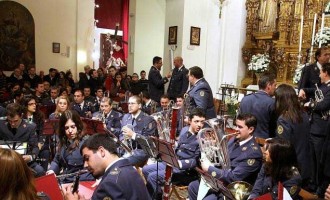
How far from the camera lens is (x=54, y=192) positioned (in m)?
2.55

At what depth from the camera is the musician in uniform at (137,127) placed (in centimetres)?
459

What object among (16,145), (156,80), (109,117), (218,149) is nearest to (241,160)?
(218,149)

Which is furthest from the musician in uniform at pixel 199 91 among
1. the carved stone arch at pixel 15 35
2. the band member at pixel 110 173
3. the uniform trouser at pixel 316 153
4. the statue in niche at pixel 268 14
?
the carved stone arch at pixel 15 35

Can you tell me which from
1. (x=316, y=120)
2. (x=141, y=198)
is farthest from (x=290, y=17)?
(x=141, y=198)

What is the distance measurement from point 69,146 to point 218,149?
1.79 metres

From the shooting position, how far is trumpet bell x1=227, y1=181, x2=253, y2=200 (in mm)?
3139

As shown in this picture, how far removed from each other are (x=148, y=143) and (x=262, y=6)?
279 inches

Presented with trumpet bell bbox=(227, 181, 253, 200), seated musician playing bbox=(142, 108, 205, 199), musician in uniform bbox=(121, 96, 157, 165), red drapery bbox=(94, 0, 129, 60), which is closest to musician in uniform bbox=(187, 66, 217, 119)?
musician in uniform bbox=(121, 96, 157, 165)

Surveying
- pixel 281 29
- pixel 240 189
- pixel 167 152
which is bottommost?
→ pixel 240 189

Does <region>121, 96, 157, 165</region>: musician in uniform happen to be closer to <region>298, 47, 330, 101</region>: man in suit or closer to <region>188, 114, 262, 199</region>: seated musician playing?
<region>188, 114, 262, 199</region>: seated musician playing

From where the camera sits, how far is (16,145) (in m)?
4.27

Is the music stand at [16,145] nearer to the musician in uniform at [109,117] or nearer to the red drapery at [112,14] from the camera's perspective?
the musician in uniform at [109,117]

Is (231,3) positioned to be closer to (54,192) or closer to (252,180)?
(252,180)

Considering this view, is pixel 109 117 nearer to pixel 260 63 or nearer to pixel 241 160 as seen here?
pixel 241 160
